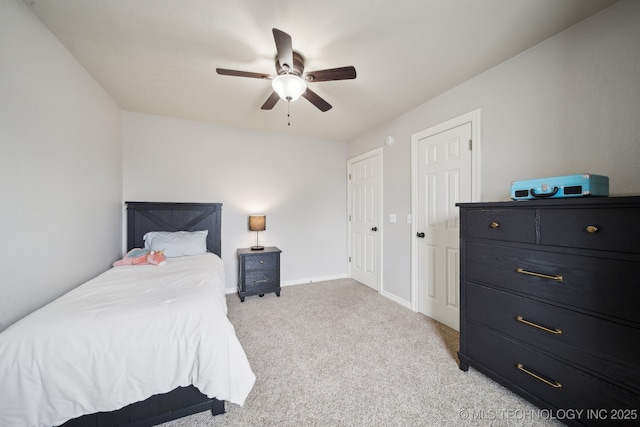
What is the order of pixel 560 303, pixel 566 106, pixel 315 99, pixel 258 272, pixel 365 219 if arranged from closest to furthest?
1. pixel 560 303
2. pixel 566 106
3. pixel 315 99
4. pixel 258 272
5. pixel 365 219

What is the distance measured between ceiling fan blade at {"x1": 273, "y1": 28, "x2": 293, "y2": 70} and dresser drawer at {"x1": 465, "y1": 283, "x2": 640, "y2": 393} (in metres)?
2.11

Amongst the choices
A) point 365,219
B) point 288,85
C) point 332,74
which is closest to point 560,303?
point 332,74

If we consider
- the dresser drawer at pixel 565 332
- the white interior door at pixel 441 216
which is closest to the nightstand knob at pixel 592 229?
the dresser drawer at pixel 565 332

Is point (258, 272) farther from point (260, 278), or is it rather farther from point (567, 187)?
point (567, 187)

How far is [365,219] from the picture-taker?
3789 millimetres

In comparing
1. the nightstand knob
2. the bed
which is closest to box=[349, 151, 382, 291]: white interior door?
the nightstand knob

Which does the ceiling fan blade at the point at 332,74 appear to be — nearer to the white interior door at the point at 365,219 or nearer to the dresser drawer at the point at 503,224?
the dresser drawer at the point at 503,224

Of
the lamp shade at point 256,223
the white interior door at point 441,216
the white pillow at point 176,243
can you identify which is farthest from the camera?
the lamp shade at point 256,223

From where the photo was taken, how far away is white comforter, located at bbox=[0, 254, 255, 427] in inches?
40.5

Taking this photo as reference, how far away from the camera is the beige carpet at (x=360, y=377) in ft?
4.49

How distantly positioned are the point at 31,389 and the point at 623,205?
2847mm

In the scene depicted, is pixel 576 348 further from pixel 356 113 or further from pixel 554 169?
pixel 356 113

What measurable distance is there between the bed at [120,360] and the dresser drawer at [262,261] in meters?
1.60

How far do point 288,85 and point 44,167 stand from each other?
1.86 meters
